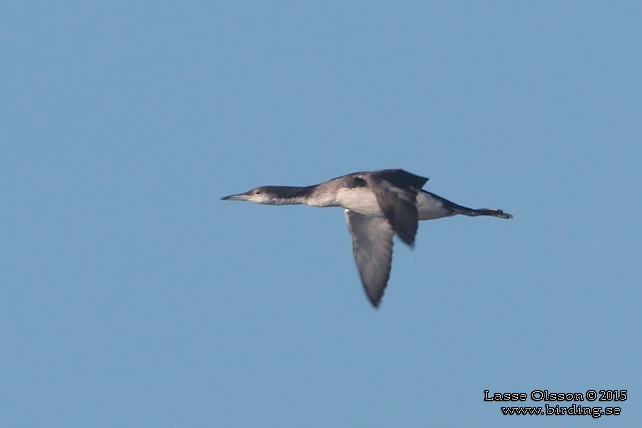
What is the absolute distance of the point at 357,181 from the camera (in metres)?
29.2

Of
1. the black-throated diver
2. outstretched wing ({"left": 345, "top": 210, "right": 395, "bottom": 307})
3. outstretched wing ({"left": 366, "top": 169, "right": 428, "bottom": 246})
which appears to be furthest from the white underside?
outstretched wing ({"left": 345, "top": 210, "right": 395, "bottom": 307})

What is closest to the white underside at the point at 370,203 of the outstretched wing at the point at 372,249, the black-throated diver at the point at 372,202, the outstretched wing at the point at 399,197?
the black-throated diver at the point at 372,202

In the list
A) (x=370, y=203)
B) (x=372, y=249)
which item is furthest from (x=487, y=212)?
(x=370, y=203)

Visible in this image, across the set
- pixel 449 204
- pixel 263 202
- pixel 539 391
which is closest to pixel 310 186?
pixel 263 202

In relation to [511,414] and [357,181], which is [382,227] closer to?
[357,181]

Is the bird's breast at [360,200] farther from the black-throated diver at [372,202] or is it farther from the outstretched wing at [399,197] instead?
the outstretched wing at [399,197]

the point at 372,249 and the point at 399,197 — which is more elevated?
the point at 399,197

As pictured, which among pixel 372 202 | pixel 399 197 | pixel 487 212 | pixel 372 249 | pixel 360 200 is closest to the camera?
pixel 399 197

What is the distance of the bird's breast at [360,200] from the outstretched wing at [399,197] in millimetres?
500

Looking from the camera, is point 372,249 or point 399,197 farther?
point 372,249

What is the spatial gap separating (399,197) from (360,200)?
1936 mm

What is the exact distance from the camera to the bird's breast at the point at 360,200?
29062 mm

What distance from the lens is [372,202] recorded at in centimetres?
2906

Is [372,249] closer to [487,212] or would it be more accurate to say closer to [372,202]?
[372,202]
